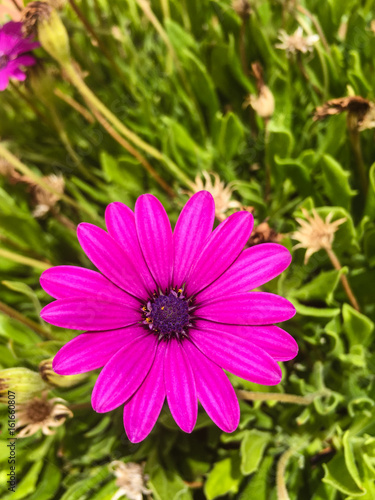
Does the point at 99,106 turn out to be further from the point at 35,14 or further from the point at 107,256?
the point at 107,256

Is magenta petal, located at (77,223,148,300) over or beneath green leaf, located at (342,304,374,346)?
over

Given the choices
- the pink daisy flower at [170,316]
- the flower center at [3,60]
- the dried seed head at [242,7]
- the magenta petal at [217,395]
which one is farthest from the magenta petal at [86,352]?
the dried seed head at [242,7]

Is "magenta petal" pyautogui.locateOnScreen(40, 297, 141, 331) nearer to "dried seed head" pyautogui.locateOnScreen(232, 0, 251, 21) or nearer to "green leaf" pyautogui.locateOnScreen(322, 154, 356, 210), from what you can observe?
"green leaf" pyautogui.locateOnScreen(322, 154, 356, 210)

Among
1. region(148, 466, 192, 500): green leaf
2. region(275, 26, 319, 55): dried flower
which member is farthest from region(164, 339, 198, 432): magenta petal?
region(275, 26, 319, 55): dried flower

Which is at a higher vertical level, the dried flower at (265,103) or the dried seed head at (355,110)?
the dried flower at (265,103)

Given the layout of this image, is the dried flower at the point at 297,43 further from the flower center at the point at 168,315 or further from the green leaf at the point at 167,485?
the green leaf at the point at 167,485

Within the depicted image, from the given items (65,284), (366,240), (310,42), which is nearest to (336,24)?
(310,42)
